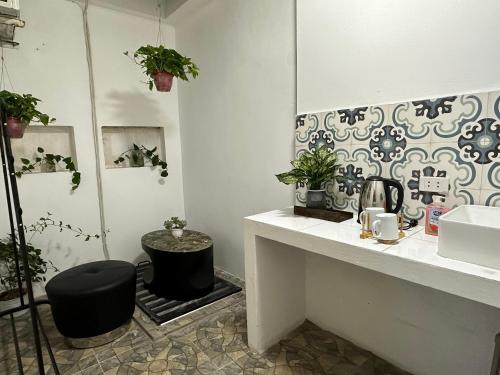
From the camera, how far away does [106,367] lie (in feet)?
5.18

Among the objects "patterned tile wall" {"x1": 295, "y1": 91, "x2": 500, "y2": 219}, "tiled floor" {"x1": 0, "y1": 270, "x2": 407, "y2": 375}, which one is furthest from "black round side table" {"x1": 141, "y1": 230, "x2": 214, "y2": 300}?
"patterned tile wall" {"x1": 295, "y1": 91, "x2": 500, "y2": 219}

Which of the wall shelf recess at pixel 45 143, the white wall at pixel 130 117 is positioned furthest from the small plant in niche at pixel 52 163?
the white wall at pixel 130 117

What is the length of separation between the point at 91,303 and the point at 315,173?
146cm

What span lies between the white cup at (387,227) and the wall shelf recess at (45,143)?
239 centimetres

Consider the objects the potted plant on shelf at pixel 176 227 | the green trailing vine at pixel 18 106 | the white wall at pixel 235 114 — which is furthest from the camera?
the potted plant on shelf at pixel 176 227

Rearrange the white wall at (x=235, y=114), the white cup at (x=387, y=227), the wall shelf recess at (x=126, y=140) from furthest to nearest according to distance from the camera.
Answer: the wall shelf recess at (x=126, y=140) → the white wall at (x=235, y=114) → the white cup at (x=387, y=227)

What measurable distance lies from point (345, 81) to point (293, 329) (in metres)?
1.53

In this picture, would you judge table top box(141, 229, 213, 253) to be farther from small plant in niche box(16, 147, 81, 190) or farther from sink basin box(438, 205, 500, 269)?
sink basin box(438, 205, 500, 269)

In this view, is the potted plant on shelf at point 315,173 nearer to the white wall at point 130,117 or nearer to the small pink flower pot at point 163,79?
the small pink flower pot at point 163,79

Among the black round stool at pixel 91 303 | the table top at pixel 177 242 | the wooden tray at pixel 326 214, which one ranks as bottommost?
the black round stool at pixel 91 303

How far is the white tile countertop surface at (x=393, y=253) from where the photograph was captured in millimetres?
894

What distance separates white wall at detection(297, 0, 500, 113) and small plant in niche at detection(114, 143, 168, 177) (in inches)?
63.4

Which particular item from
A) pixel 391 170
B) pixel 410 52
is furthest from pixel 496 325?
pixel 410 52

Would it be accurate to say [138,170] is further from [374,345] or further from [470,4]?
[470,4]
